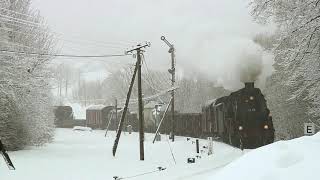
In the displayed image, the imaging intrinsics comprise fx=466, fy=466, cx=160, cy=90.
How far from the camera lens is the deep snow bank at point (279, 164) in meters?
6.15

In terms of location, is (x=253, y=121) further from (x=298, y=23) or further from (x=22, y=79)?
(x=22, y=79)

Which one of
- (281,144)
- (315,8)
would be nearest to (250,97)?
(315,8)

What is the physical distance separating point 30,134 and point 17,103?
345 centimetres

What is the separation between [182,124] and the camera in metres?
46.2

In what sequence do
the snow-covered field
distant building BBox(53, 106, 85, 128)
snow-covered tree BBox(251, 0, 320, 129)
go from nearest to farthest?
the snow-covered field, snow-covered tree BBox(251, 0, 320, 129), distant building BBox(53, 106, 85, 128)

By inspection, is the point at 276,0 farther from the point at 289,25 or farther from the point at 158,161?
the point at 158,161

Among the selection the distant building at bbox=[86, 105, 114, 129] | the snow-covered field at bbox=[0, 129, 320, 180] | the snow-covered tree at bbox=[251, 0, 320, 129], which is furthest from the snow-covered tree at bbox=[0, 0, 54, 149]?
the distant building at bbox=[86, 105, 114, 129]

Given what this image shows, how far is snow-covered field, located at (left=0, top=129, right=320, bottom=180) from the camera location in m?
6.50

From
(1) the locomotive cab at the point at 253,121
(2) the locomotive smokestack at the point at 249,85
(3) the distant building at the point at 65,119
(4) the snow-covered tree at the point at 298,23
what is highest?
(4) the snow-covered tree at the point at 298,23

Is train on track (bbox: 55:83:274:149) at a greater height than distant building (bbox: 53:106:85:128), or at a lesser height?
greater

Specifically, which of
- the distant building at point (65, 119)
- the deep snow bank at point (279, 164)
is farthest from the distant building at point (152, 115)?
the deep snow bank at point (279, 164)

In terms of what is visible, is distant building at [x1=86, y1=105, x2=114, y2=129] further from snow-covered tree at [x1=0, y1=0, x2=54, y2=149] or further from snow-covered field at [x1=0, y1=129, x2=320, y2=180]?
snow-covered field at [x1=0, y1=129, x2=320, y2=180]

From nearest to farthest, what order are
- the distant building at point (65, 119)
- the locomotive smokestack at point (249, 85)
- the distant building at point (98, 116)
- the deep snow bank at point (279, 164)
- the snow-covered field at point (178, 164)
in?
1. the deep snow bank at point (279, 164)
2. the snow-covered field at point (178, 164)
3. the locomotive smokestack at point (249, 85)
4. the distant building at point (98, 116)
5. the distant building at point (65, 119)

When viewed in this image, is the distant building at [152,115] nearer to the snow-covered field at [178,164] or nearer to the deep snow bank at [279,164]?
the snow-covered field at [178,164]
